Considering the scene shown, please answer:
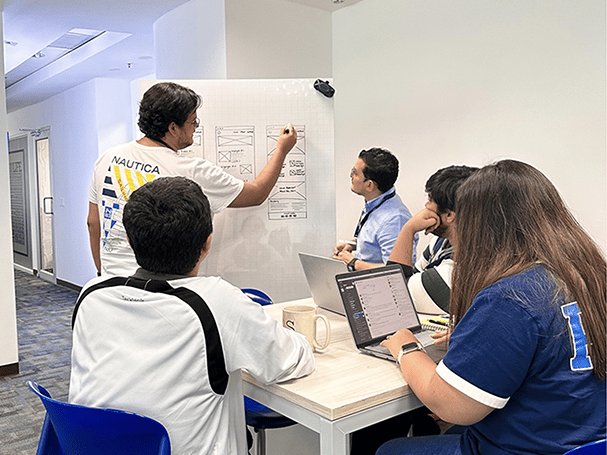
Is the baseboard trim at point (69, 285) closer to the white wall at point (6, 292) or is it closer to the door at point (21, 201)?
the door at point (21, 201)

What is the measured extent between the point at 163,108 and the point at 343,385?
1483mm

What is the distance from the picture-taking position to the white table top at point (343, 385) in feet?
4.05

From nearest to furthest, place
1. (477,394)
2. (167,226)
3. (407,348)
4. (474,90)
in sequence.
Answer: (477,394) → (167,226) → (407,348) → (474,90)

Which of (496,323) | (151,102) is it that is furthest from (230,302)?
(151,102)

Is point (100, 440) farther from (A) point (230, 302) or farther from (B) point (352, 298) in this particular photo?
(B) point (352, 298)

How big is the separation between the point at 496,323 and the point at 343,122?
132 inches

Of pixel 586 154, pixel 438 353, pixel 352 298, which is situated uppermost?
pixel 586 154

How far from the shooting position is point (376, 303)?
1.59m

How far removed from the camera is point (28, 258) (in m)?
8.70

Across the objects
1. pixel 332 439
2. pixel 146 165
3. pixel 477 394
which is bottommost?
pixel 332 439

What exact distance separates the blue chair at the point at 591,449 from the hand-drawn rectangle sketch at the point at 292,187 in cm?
205

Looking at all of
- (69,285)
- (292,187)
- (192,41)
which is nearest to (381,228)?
(292,187)

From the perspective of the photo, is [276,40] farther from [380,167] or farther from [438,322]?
[438,322]

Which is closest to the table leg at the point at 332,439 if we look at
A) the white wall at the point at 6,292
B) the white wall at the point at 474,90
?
the white wall at the point at 474,90
